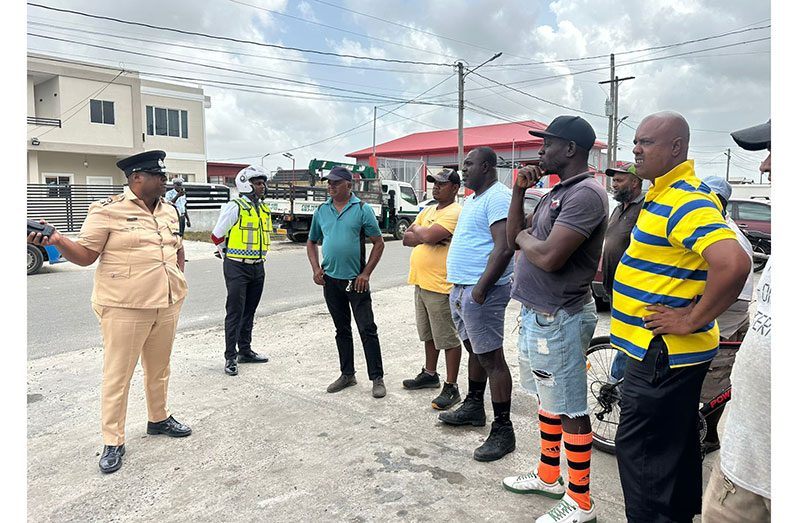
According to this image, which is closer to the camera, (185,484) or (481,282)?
(185,484)

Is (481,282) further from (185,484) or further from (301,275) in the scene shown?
(301,275)

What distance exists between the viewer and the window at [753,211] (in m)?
13.1

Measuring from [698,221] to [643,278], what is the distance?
320mm

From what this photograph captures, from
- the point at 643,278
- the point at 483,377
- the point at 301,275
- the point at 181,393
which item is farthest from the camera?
the point at 301,275

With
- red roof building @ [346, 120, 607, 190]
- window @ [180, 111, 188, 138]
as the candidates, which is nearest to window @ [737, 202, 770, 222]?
red roof building @ [346, 120, 607, 190]

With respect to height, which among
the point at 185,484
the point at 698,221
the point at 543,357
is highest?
the point at 698,221

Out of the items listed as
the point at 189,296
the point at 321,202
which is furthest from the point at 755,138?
the point at 321,202

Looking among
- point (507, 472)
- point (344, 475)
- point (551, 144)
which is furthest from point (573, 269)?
point (344, 475)

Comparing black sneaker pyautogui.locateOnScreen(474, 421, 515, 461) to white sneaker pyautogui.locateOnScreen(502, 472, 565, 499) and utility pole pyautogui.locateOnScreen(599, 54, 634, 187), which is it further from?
utility pole pyautogui.locateOnScreen(599, 54, 634, 187)

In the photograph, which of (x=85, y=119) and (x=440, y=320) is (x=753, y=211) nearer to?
(x=440, y=320)

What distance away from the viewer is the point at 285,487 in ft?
10.3

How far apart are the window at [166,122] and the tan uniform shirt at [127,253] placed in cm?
2966

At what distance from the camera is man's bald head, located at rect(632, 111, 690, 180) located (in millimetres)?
2262

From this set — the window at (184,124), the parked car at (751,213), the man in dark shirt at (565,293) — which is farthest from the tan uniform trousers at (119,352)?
the window at (184,124)
